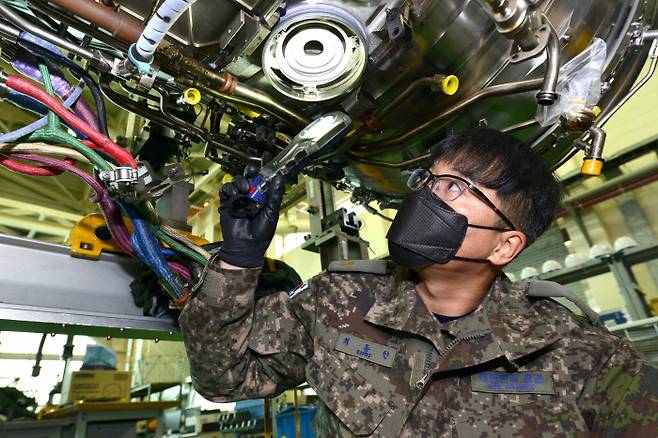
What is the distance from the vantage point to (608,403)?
35.9 inches

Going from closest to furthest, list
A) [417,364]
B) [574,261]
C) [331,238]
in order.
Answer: [417,364] < [331,238] < [574,261]

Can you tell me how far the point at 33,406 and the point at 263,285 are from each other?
3.65 metres

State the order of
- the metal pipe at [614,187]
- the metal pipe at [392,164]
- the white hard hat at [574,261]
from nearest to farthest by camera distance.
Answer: the metal pipe at [392,164] → the white hard hat at [574,261] → the metal pipe at [614,187]

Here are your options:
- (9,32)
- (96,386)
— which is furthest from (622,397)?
(96,386)

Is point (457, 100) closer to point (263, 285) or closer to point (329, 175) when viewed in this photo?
point (329, 175)

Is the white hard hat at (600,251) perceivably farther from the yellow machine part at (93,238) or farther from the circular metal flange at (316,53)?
the yellow machine part at (93,238)

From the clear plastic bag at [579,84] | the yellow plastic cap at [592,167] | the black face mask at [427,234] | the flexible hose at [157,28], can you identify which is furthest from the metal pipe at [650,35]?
the flexible hose at [157,28]

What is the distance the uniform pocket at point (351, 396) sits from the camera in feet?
3.21

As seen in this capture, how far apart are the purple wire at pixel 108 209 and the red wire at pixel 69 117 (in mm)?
101

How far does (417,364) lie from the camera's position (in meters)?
1.03

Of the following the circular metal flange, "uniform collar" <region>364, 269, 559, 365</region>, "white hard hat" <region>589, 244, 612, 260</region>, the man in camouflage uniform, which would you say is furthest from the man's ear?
"white hard hat" <region>589, 244, 612, 260</region>

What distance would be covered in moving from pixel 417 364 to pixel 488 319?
22 centimetres

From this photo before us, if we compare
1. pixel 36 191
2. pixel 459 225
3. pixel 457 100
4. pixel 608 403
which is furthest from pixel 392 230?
pixel 36 191

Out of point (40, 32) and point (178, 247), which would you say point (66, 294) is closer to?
point (178, 247)
